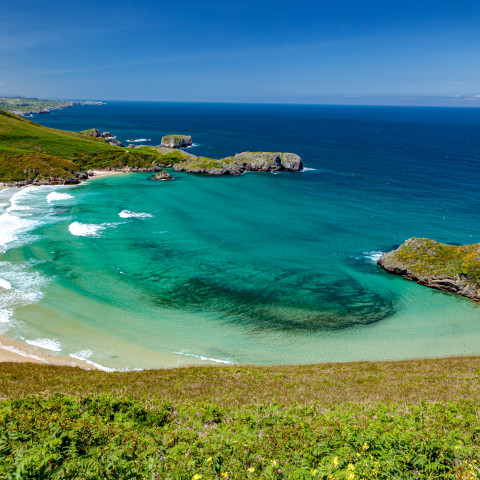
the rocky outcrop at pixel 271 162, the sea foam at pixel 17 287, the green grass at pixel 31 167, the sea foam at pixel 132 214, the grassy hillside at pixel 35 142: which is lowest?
the sea foam at pixel 17 287

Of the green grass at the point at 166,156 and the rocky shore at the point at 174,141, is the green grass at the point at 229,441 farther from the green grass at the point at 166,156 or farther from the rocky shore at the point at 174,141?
the rocky shore at the point at 174,141

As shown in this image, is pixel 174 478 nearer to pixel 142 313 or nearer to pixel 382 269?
pixel 142 313

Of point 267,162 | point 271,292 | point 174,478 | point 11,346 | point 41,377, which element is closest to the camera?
point 174,478

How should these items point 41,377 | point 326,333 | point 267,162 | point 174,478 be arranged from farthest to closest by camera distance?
point 267,162, point 326,333, point 41,377, point 174,478

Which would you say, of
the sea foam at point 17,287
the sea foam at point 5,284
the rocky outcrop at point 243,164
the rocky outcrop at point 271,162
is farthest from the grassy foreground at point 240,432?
the rocky outcrop at point 271,162

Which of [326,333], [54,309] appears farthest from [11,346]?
[326,333]

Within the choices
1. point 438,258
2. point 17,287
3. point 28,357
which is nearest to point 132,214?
point 17,287

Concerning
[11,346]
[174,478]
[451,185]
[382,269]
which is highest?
[451,185]
